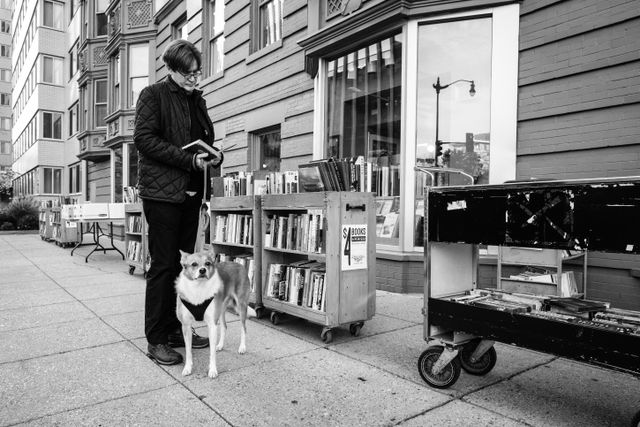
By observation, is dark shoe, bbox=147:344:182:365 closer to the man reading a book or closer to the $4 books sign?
the man reading a book

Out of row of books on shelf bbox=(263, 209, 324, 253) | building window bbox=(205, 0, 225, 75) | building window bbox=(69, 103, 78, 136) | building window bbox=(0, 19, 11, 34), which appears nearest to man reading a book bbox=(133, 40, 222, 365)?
row of books on shelf bbox=(263, 209, 324, 253)

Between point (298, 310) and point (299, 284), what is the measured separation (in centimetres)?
25

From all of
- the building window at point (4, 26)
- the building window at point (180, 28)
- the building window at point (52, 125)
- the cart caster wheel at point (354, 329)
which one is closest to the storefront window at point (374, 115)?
the cart caster wheel at point (354, 329)

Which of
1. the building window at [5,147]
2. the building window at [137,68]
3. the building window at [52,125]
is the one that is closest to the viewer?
the building window at [137,68]

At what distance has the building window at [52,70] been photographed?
27328mm

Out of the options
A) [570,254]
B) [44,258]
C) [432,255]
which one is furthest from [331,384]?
[44,258]

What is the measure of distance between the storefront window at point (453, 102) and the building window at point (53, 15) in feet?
94.4

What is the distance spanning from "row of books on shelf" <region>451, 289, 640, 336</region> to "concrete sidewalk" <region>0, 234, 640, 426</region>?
0.57m

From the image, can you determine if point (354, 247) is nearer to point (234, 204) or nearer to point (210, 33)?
point (234, 204)

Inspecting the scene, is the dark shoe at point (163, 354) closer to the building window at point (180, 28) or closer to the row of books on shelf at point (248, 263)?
the row of books on shelf at point (248, 263)

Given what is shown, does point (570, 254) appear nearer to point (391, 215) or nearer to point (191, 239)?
point (391, 215)

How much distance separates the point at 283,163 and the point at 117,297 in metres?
3.79

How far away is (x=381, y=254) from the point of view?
6.27 metres

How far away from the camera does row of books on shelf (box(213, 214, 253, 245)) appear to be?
518 centimetres
